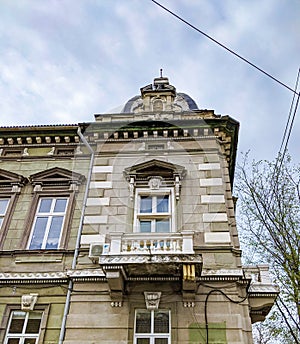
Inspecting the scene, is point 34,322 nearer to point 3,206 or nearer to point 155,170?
point 3,206

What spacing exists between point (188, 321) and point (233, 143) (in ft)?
23.3

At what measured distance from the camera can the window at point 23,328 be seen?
827 centimetres

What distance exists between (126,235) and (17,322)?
11.3 ft

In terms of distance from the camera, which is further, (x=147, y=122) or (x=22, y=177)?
(x=147, y=122)

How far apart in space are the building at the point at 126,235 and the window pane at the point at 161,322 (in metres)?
0.02

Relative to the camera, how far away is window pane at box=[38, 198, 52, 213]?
35.4ft

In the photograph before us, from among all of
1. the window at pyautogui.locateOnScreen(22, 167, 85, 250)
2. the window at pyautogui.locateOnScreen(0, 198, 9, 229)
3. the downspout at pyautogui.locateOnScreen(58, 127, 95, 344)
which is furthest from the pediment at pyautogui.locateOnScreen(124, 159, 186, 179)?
the window at pyautogui.locateOnScreen(0, 198, 9, 229)

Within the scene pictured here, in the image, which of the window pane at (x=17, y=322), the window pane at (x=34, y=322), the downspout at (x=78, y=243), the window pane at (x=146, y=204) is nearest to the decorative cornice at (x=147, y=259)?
the downspout at (x=78, y=243)

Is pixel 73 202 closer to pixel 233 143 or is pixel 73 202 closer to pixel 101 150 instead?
pixel 101 150

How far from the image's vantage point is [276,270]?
11906mm

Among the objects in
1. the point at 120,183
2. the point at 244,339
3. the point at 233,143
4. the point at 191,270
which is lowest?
the point at 244,339

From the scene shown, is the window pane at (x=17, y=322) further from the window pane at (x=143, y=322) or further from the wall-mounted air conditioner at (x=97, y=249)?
the window pane at (x=143, y=322)

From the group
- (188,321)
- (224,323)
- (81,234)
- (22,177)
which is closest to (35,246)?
(81,234)

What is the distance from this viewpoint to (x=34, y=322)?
852cm
